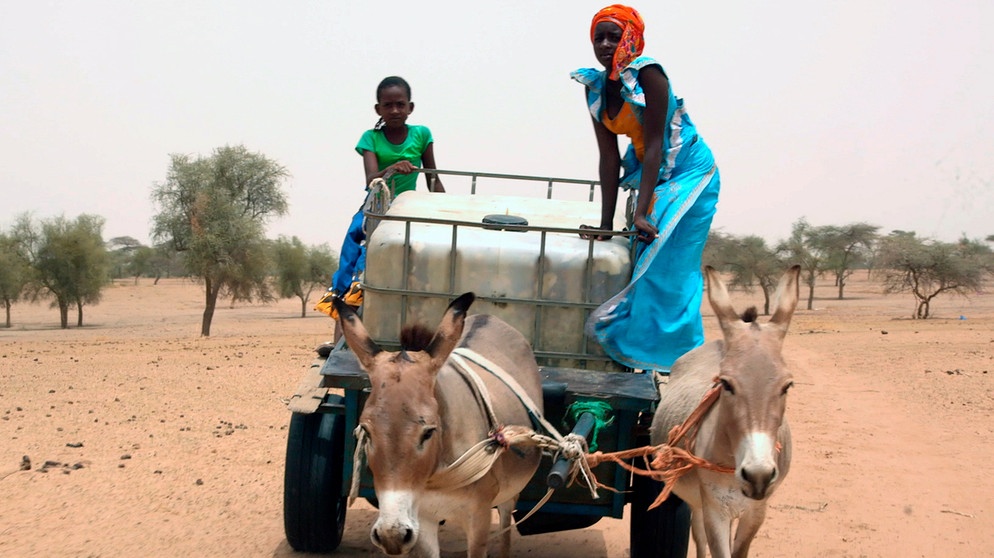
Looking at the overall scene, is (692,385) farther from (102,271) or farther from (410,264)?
(102,271)

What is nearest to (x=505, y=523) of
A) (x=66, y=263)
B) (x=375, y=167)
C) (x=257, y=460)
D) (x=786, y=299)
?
(x=786, y=299)

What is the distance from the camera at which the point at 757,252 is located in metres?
46.7

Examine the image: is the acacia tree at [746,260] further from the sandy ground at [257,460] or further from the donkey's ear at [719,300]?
the donkey's ear at [719,300]

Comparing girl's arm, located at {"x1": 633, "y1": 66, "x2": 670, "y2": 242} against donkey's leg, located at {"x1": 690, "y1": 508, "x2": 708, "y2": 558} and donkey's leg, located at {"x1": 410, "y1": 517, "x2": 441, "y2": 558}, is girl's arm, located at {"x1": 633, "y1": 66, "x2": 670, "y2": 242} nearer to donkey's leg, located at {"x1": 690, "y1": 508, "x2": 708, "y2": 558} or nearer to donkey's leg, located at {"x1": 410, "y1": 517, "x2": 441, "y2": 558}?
donkey's leg, located at {"x1": 690, "y1": 508, "x2": 708, "y2": 558}

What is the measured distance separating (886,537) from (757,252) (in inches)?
1638

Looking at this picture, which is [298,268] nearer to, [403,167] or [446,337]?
[403,167]

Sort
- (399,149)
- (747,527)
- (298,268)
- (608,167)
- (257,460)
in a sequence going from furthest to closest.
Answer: (298,268) → (257,460) → (399,149) → (608,167) → (747,527)

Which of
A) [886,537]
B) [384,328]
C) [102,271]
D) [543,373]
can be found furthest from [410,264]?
[102,271]

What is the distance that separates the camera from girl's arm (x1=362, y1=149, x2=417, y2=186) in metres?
6.29

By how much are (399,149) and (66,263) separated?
131ft

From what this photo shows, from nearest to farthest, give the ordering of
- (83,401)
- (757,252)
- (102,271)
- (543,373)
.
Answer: (543,373)
(83,401)
(102,271)
(757,252)

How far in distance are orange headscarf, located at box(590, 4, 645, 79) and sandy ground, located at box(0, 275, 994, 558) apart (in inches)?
128

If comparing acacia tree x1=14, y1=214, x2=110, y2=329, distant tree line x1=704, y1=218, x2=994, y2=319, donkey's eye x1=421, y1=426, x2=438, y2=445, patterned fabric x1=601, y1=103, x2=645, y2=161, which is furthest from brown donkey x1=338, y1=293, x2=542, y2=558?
acacia tree x1=14, y1=214, x2=110, y2=329

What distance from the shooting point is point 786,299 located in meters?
3.89
